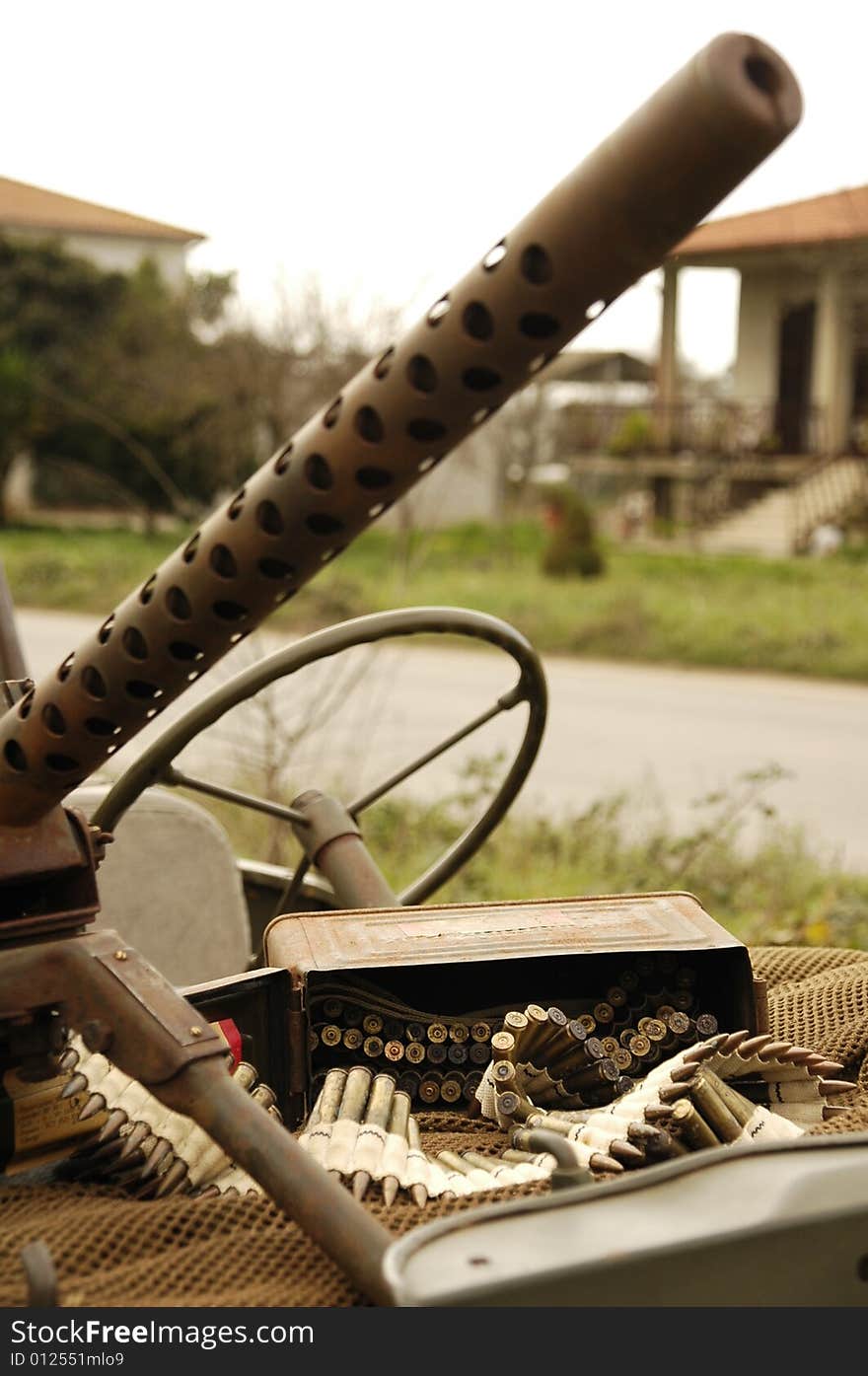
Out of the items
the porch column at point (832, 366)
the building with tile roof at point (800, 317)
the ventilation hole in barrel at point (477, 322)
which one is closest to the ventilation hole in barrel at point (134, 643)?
the ventilation hole in barrel at point (477, 322)

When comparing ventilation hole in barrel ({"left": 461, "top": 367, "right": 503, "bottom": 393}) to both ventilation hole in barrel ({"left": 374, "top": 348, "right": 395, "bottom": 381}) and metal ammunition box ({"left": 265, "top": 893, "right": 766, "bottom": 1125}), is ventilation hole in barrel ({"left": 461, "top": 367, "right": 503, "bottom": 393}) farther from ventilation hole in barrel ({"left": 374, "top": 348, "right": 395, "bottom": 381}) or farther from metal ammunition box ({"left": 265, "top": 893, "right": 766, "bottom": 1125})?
metal ammunition box ({"left": 265, "top": 893, "right": 766, "bottom": 1125})

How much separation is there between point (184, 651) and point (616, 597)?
13.7 metres

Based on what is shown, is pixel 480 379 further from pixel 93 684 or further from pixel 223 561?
pixel 93 684

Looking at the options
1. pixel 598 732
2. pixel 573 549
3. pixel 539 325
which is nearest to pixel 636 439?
pixel 573 549

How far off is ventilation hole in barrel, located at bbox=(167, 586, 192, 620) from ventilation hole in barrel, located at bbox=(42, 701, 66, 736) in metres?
0.14

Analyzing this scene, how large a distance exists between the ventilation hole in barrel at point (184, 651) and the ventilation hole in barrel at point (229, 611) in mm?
37

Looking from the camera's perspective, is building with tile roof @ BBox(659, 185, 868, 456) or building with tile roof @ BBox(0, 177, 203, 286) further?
building with tile roof @ BBox(0, 177, 203, 286)

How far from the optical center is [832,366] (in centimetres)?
2177

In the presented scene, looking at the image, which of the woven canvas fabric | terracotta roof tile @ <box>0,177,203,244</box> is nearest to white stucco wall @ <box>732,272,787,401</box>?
terracotta roof tile @ <box>0,177,203,244</box>

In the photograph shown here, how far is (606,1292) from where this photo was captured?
1022 mm

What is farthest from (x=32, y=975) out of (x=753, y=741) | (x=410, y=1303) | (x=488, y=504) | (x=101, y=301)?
(x=488, y=504)

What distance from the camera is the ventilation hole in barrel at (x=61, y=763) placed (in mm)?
1161

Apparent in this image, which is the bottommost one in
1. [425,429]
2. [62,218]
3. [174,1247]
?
[174,1247]

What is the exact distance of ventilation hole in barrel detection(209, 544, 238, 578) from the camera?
1036 millimetres
